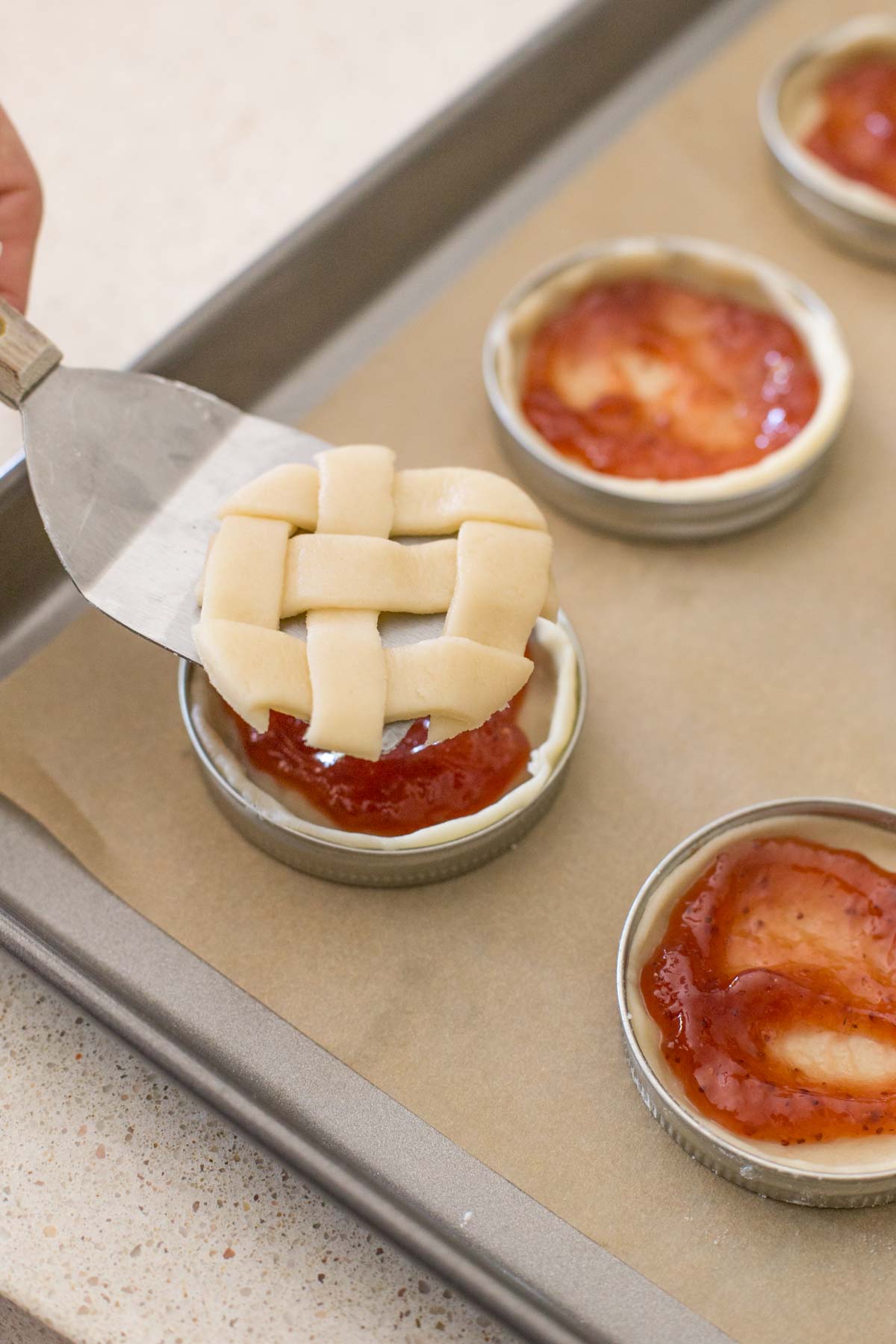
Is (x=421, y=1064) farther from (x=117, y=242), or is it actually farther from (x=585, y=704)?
(x=117, y=242)

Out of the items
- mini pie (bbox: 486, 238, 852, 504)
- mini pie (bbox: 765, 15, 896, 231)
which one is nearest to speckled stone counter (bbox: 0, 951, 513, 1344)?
mini pie (bbox: 486, 238, 852, 504)

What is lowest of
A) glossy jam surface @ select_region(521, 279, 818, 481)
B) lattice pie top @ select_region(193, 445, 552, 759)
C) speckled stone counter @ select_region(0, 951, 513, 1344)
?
glossy jam surface @ select_region(521, 279, 818, 481)

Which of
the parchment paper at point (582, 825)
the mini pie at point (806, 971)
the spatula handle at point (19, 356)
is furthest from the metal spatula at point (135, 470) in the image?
the mini pie at point (806, 971)

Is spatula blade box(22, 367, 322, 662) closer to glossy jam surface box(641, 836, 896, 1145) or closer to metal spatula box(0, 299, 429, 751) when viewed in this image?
metal spatula box(0, 299, 429, 751)

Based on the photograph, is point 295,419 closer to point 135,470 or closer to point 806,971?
point 135,470

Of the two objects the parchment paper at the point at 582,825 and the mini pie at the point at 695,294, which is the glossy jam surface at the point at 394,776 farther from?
the mini pie at the point at 695,294
